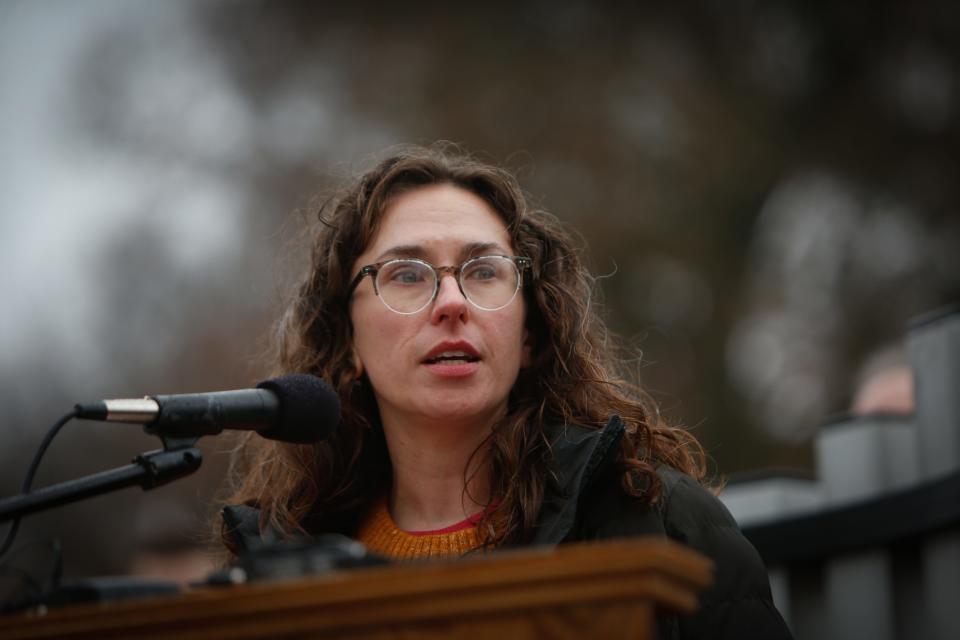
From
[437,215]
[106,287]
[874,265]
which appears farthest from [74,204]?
[437,215]

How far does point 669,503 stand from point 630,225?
33.7ft

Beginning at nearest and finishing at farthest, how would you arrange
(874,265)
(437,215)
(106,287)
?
(437,215) < (874,265) < (106,287)

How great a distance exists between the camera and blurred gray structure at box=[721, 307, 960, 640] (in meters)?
3.27

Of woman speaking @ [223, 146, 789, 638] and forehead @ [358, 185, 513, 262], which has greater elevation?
forehead @ [358, 185, 513, 262]

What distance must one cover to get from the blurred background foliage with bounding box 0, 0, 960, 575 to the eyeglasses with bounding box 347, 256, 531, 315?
755 cm

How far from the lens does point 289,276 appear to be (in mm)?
3557

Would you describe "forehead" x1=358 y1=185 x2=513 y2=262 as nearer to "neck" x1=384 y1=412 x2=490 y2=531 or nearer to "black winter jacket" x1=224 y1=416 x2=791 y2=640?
"neck" x1=384 y1=412 x2=490 y2=531

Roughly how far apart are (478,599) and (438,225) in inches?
62.9

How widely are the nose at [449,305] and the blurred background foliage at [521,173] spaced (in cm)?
766

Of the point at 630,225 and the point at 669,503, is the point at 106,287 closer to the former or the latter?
the point at 630,225

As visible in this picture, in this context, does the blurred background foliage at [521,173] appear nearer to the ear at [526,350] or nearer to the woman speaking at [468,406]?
the woman speaking at [468,406]

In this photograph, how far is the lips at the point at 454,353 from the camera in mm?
2697

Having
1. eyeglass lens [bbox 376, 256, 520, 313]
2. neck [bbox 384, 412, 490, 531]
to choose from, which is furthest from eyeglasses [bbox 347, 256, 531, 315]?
neck [bbox 384, 412, 490, 531]

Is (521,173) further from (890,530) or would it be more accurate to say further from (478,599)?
(478,599)
